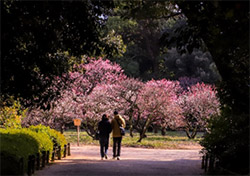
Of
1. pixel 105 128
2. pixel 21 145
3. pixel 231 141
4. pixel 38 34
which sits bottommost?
pixel 21 145

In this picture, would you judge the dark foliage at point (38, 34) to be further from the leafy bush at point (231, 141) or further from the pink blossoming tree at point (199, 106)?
the pink blossoming tree at point (199, 106)

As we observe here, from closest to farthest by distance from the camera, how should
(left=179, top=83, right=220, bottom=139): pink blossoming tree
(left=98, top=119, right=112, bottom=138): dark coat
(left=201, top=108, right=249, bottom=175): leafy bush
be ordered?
(left=201, top=108, right=249, bottom=175): leafy bush → (left=98, top=119, right=112, bottom=138): dark coat → (left=179, top=83, right=220, bottom=139): pink blossoming tree

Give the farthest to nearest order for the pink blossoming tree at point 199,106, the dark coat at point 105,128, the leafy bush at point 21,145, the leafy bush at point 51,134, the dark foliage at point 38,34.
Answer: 1. the pink blossoming tree at point 199,106
2. the dark coat at point 105,128
3. the leafy bush at point 51,134
4. the dark foliage at point 38,34
5. the leafy bush at point 21,145

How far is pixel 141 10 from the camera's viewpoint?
1354 cm

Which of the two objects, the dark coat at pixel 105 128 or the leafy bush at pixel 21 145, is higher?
the dark coat at pixel 105 128

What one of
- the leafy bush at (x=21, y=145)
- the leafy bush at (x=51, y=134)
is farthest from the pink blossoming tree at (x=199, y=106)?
the leafy bush at (x=21, y=145)

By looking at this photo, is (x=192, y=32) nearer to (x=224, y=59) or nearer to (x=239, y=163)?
(x=224, y=59)

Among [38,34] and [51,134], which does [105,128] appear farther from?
[38,34]

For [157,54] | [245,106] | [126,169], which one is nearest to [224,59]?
[245,106]

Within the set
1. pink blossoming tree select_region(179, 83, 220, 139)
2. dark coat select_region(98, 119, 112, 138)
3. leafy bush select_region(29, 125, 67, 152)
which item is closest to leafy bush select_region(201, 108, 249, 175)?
dark coat select_region(98, 119, 112, 138)

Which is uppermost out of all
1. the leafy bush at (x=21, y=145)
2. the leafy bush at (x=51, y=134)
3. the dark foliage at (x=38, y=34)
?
the dark foliage at (x=38, y=34)

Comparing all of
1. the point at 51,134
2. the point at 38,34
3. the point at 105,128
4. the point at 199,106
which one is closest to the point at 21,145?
the point at 38,34

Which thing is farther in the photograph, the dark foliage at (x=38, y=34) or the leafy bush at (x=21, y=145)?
the dark foliage at (x=38, y=34)

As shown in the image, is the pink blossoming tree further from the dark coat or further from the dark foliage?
the dark foliage
